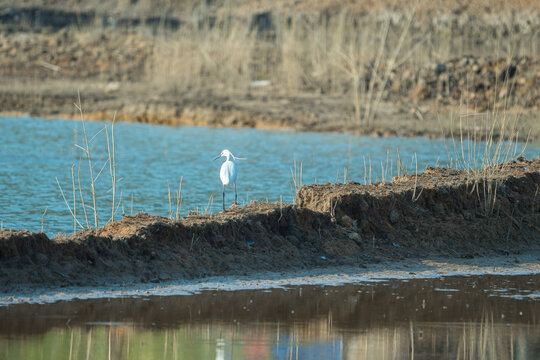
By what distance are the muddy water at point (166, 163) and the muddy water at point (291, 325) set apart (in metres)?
3.02

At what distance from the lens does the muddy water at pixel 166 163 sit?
13164 mm

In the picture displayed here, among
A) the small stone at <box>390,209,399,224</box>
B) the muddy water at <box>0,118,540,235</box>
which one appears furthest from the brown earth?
the small stone at <box>390,209,399,224</box>

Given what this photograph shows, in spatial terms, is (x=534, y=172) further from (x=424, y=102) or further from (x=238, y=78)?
(x=238, y=78)

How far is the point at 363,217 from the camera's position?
10.1 m

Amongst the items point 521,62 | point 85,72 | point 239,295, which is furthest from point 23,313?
point 85,72

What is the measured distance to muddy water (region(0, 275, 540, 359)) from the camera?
6566mm

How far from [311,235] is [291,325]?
2452mm

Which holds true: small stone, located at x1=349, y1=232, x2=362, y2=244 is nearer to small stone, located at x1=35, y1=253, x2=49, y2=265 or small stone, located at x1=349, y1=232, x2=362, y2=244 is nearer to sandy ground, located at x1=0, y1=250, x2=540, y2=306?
sandy ground, located at x1=0, y1=250, x2=540, y2=306

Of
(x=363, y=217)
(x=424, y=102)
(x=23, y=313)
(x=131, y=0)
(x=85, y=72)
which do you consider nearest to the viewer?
(x=23, y=313)

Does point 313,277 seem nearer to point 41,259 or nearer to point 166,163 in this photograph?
point 41,259

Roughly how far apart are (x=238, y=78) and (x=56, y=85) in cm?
666

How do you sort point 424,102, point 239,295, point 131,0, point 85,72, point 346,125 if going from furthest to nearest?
point 131,0, point 85,72, point 424,102, point 346,125, point 239,295

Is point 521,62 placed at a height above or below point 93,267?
above

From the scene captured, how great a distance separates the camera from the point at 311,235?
9711 millimetres
